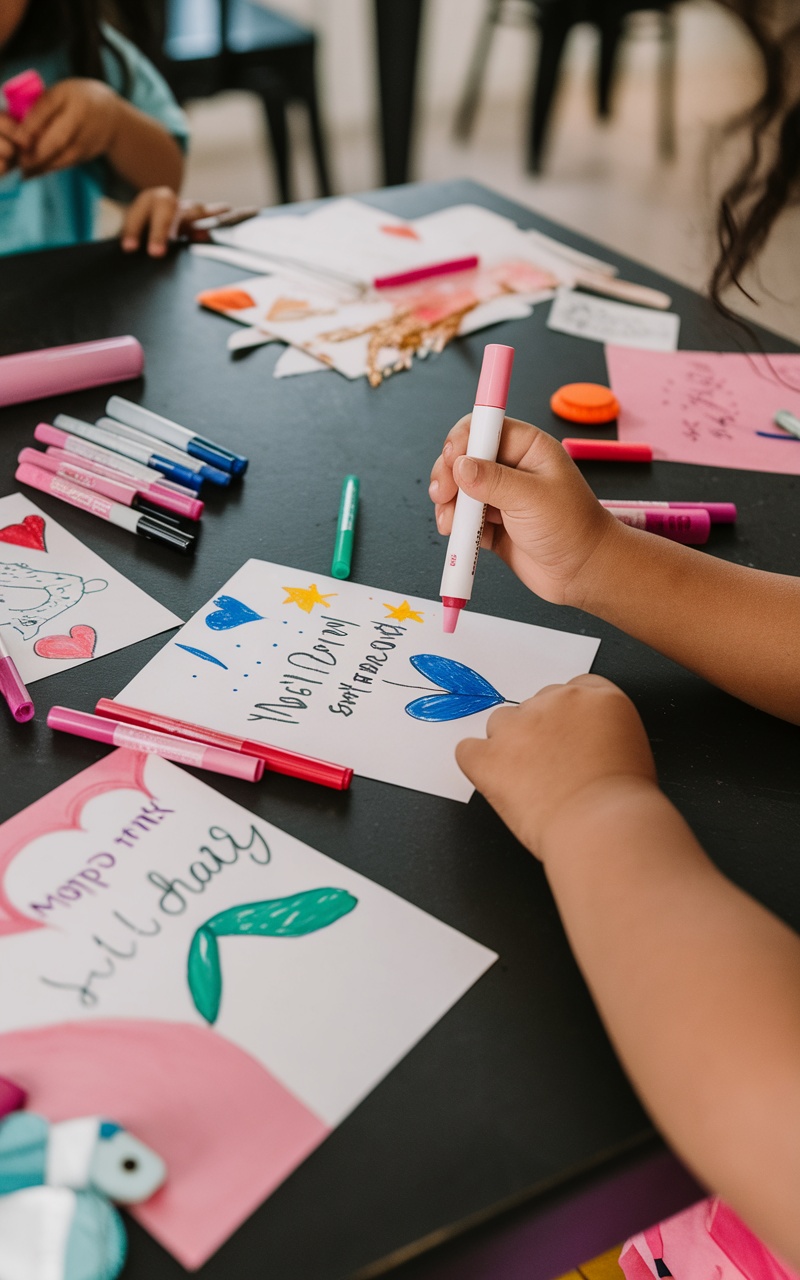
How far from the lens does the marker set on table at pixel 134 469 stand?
703 millimetres

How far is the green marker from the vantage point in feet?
2.20

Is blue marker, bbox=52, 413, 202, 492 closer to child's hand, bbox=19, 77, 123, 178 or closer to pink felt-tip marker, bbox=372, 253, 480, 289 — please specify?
pink felt-tip marker, bbox=372, 253, 480, 289

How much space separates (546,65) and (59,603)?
10.7 feet

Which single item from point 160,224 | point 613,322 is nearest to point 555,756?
point 613,322

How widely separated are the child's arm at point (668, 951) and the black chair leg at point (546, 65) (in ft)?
10.5

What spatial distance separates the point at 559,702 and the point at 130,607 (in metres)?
0.27

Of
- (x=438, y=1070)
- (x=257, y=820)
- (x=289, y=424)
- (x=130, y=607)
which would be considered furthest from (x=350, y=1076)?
(x=289, y=424)

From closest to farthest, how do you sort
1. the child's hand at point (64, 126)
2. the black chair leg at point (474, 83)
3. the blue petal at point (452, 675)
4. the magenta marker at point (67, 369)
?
1. the blue petal at point (452, 675)
2. the magenta marker at point (67, 369)
3. the child's hand at point (64, 126)
4. the black chair leg at point (474, 83)

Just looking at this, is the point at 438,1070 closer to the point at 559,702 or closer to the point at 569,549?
the point at 559,702

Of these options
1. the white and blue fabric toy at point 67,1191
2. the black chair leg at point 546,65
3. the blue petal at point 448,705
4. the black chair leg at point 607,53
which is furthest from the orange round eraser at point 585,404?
the black chair leg at point 607,53

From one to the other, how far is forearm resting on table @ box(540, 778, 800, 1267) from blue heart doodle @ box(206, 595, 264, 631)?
0.79 feet

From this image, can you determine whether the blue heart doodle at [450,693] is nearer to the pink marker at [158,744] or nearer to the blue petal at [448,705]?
the blue petal at [448,705]

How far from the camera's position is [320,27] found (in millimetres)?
3424

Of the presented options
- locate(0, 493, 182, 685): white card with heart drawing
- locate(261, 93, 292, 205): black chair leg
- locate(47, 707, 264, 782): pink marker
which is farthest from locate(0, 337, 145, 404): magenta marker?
locate(261, 93, 292, 205): black chair leg
